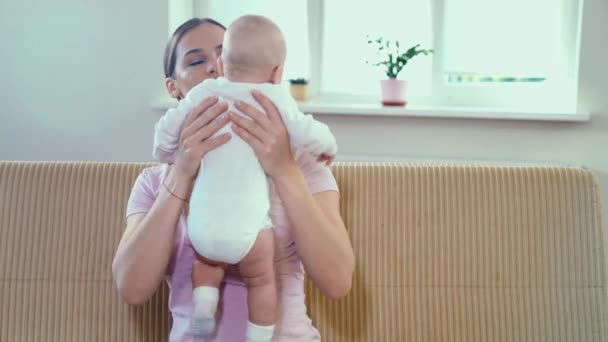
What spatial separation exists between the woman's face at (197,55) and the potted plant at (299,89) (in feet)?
4.23

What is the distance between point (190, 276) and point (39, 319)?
0.43 metres

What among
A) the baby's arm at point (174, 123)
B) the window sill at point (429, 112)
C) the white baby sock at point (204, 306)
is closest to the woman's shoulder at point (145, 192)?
the baby's arm at point (174, 123)

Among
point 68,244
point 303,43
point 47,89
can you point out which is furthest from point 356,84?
point 68,244

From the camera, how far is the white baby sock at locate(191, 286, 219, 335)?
0.93 meters

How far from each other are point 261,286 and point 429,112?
1469 mm

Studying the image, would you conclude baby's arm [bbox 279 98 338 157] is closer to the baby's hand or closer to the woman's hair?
the baby's hand

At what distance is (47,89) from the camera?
2.50 metres

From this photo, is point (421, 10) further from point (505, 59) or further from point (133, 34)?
point (133, 34)

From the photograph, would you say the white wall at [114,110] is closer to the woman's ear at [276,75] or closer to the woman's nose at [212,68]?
the woman's nose at [212,68]

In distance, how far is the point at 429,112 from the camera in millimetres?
2238

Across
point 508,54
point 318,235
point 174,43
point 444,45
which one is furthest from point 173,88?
point 508,54

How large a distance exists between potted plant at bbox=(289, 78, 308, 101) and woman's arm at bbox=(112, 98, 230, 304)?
1.50 metres

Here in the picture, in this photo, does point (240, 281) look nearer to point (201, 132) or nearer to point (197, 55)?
point (201, 132)

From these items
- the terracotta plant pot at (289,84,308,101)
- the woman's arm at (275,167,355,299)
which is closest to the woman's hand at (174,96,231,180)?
the woman's arm at (275,167,355,299)
